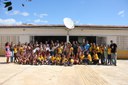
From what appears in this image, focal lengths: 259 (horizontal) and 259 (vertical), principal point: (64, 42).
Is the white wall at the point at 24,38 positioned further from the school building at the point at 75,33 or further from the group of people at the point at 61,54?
the group of people at the point at 61,54

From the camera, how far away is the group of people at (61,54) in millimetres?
17562

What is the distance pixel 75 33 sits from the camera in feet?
77.4

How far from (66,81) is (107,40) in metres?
13.8

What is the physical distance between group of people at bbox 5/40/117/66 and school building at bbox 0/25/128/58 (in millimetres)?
5272

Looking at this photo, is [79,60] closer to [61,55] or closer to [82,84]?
[61,55]

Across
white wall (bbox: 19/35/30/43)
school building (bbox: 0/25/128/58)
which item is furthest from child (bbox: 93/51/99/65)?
white wall (bbox: 19/35/30/43)

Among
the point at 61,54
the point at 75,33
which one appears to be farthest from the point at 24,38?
the point at 61,54

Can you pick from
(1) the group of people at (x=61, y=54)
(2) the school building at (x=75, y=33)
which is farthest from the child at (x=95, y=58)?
(2) the school building at (x=75, y=33)

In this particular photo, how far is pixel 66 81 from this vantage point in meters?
10.6

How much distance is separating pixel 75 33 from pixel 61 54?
20.7 ft

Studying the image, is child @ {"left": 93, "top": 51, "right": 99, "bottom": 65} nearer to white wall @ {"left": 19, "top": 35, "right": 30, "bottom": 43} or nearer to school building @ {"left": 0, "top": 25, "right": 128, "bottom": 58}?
school building @ {"left": 0, "top": 25, "right": 128, "bottom": 58}

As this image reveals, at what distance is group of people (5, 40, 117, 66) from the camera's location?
691 inches

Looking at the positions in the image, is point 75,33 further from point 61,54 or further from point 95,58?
point 61,54

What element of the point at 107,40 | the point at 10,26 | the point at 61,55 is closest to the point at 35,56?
the point at 61,55
